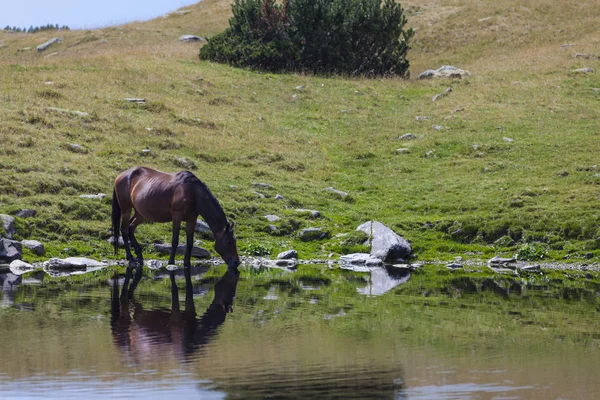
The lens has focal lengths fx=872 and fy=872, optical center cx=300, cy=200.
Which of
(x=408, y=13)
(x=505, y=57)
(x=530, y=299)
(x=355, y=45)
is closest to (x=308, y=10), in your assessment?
(x=355, y=45)

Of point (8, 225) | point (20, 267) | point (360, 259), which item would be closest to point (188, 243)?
point (20, 267)

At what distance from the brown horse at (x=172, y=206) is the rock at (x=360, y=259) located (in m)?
3.47

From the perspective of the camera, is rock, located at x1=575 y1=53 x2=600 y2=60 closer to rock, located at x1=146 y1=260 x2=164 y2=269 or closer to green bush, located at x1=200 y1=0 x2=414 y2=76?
green bush, located at x1=200 y1=0 x2=414 y2=76

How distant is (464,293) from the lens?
17.7 metres

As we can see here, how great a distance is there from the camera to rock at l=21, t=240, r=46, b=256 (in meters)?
22.1

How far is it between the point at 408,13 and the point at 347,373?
65.0 m

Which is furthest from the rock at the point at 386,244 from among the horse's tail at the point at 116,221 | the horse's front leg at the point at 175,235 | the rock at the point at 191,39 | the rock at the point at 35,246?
the rock at the point at 191,39

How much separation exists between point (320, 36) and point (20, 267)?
3486cm

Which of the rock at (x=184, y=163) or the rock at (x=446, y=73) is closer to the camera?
the rock at (x=184, y=163)

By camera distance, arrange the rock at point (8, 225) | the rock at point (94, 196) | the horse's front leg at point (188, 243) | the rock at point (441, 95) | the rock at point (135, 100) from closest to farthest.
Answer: the horse's front leg at point (188, 243)
the rock at point (8, 225)
the rock at point (94, 196)
the rock at point (135, 100)
the rock at point (441, 95)

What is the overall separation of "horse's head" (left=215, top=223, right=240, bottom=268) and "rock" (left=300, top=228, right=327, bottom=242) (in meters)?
4.61

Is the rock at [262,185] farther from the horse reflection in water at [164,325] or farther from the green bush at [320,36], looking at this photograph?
the green bush at [320,36]

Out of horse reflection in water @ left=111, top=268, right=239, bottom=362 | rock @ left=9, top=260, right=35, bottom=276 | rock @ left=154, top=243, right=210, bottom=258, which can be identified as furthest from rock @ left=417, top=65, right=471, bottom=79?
horse reflection in water @ left=111, top=268, right=239, bottom=362

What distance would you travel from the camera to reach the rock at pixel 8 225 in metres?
22.4
